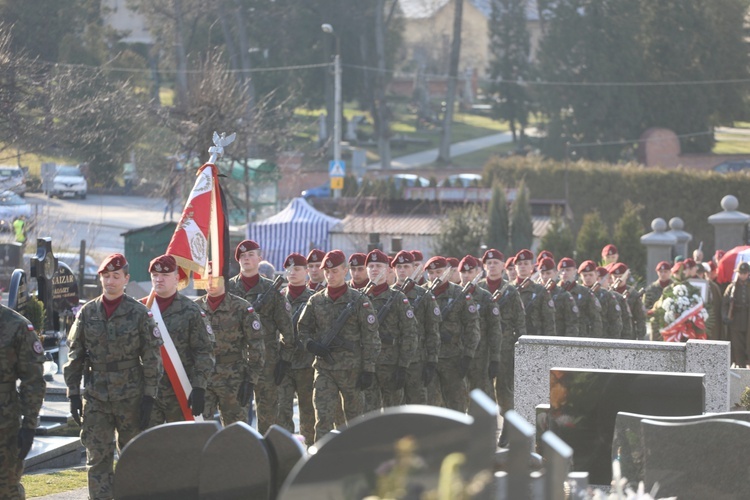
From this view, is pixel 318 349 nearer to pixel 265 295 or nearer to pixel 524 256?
pixel 265 295

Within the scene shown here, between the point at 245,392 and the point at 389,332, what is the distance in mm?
2187

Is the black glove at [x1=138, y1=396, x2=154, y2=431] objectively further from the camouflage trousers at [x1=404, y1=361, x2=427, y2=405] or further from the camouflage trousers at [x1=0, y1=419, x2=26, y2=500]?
the camouflage trousers at [x1=404, y1=361, x2=427, y2=405]

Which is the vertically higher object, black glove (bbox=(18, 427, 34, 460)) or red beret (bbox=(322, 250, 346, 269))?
red beret (bbox=(322, 250, 346, 269))

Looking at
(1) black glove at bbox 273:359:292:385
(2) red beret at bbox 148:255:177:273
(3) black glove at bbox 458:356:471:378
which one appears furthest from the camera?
(3) black glove at bbox 458:356:471:378

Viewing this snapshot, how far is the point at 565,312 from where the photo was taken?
16359 millimetres

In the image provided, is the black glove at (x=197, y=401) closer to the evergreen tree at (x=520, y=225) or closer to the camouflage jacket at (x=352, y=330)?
the camouflage jacket at (x=352, y=330)

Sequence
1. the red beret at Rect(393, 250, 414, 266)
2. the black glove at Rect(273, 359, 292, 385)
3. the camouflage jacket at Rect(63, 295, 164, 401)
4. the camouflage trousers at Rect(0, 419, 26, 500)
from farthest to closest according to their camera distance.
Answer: the red beret at Rect(393, 250, 414, 266) < the black glove at Rect(273, 359, 292, 385) < the camouflage jacket at Rect(63, 295, 164, 401) < the camouflage trousers at Rect(0, 419, 26, 500)

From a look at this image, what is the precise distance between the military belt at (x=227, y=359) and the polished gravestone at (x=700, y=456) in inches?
193

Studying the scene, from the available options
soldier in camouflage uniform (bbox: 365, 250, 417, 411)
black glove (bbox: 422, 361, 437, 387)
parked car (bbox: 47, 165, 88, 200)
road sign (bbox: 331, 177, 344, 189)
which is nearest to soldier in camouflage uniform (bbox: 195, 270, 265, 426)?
soldier in camouflage uniform (bbox: 365, 250, 417, 411)

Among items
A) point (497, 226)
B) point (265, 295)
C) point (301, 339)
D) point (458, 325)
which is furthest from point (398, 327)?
point (497, 226)

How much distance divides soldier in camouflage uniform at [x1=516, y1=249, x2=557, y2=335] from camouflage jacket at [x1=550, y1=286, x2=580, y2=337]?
51cm

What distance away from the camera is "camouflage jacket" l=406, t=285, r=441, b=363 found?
44.5 ft

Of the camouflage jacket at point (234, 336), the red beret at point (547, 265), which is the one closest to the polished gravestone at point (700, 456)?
the camouflage jacket at point (234, 336)

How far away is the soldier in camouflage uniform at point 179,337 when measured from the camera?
10.1 metres
